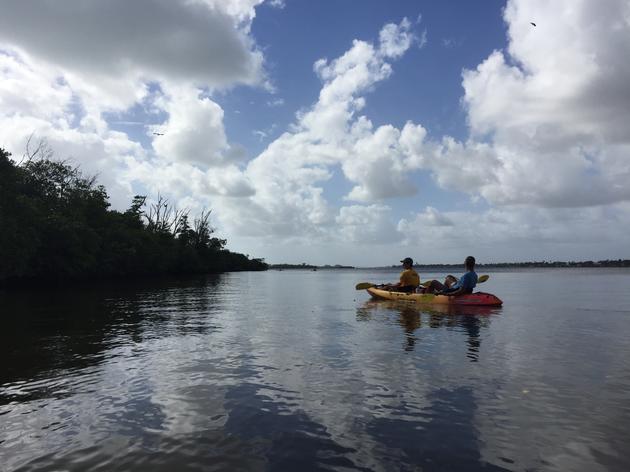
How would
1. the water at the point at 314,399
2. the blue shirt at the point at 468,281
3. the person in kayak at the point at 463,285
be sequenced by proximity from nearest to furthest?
the water at the point at 314,399 → the person in kayak at the point at 463,285 → the blue shirt at the point at 468,281

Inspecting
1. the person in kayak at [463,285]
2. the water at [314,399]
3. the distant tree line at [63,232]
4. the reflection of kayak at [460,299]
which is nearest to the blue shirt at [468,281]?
the person in kayak at [463,285]

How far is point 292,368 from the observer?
34.1 ft

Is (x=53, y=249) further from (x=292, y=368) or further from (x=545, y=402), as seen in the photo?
(x=545, y=402)

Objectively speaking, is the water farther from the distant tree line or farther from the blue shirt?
the distant tree line

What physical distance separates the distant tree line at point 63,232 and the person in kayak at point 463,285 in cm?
3468

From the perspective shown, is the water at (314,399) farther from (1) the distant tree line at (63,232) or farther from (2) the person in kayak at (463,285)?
(1) the distant tree line at (63,232)

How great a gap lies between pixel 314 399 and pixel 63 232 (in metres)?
47.3

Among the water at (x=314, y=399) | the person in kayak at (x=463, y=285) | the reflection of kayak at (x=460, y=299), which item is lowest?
the water at (x=314, y=399)

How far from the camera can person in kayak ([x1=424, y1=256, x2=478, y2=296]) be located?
22.9 m

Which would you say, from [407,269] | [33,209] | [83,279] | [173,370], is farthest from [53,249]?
[173,370]

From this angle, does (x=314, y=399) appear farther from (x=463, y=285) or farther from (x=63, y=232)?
(x=63, y=232)

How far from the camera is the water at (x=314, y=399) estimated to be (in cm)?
571

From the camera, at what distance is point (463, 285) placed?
78.4 ft

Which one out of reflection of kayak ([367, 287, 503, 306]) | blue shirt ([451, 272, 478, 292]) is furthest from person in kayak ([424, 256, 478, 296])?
reflection of kayak ([367, 287, 503, 306])
